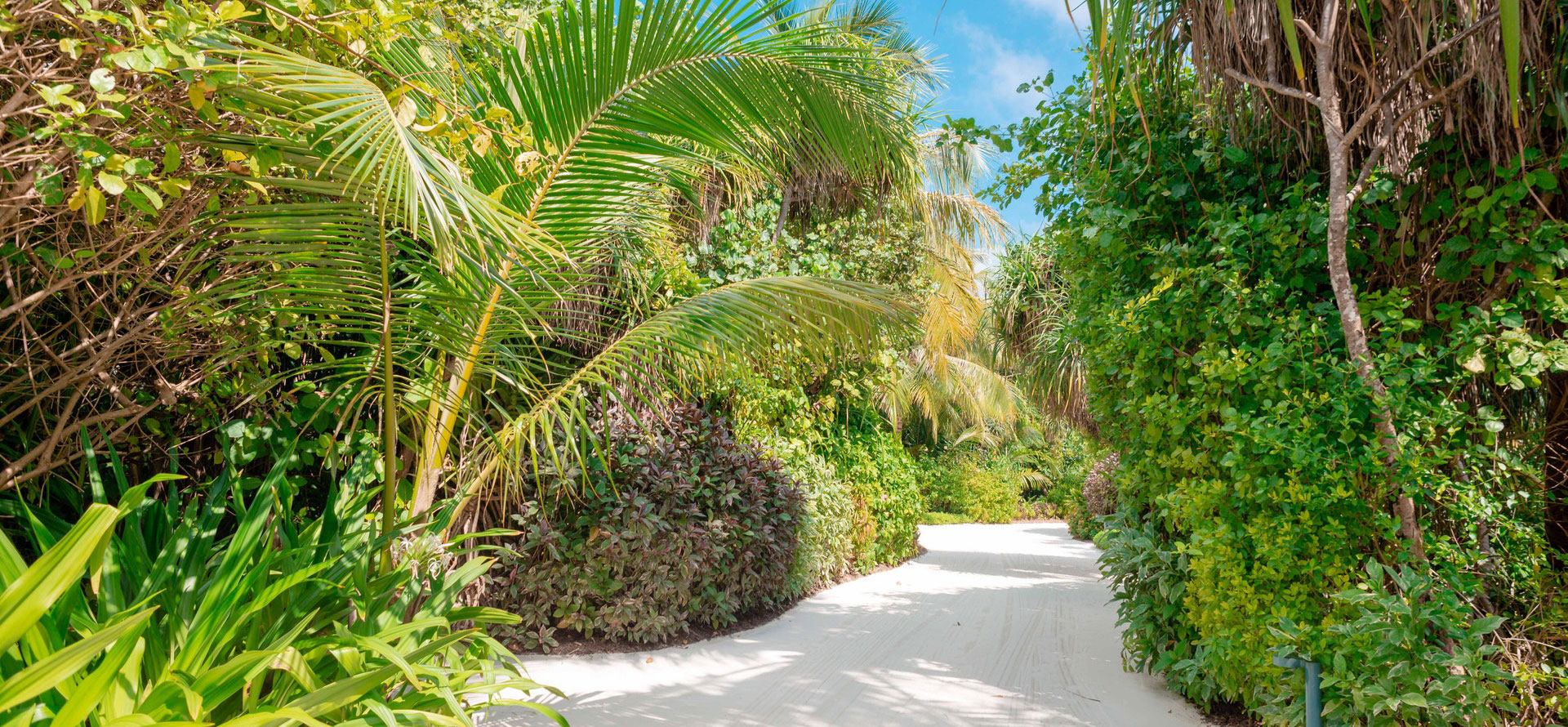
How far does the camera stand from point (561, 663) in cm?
507

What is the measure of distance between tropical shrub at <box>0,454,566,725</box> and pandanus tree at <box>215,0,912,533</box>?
38cm

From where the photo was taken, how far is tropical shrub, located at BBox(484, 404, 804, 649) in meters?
5.38

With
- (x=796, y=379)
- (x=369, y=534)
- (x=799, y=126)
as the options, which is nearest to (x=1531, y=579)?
(x=799, y=126)

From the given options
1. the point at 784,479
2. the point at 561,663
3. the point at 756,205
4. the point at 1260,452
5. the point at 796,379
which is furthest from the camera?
the point at 756,205

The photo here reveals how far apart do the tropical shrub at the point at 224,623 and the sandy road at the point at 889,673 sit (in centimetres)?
130

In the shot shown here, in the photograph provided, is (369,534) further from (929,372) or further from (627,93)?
(929,372)

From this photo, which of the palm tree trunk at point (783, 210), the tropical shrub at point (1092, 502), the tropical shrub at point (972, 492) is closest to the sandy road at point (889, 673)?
the palm tree trunk at point (783, 210)

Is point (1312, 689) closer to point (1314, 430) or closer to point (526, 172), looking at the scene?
point (1314, 430)

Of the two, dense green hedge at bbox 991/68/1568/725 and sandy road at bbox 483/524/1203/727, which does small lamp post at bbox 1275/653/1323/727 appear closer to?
dense green hedge at bbox 991/68/1568/725

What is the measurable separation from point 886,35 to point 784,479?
5.85m

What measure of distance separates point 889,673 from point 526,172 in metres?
3.64

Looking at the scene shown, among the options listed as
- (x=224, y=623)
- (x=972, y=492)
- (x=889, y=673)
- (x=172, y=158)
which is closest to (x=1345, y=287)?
(x=889, y=673)

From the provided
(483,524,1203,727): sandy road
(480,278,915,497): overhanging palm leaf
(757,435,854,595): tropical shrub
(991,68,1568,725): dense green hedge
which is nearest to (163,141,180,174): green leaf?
(480,278,915,497): overhanging palm leaf

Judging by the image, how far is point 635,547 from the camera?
5.41 meters
